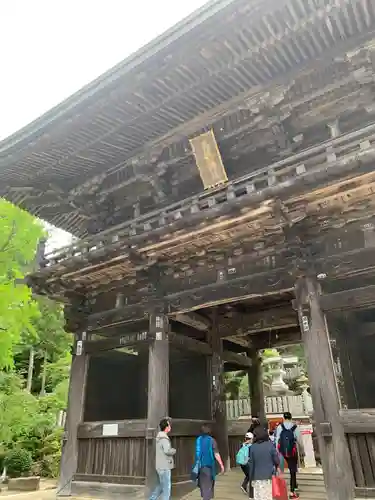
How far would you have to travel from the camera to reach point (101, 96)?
27.8ft

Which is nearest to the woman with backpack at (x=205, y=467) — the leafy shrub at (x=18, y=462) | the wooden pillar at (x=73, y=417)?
the wooden pillar at (x=73, y=417)

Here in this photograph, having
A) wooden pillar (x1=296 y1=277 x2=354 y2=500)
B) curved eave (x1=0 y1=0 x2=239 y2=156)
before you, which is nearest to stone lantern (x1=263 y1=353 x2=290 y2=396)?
wooden pillar (x1=296 y1=277 x2=354 y2=500)

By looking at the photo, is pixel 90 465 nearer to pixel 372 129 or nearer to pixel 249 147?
pixel 249 147

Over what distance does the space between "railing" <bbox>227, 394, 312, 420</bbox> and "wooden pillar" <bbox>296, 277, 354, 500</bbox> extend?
23.4 ft

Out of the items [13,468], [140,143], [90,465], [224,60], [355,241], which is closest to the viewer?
[355,241]

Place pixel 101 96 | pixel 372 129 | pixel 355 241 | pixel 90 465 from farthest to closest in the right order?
pixel 90 465, pixel 101 96, pixel 355 241, pixel 372 129

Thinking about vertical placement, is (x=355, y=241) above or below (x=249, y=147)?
below

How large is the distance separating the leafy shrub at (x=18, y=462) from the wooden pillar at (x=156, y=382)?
438 inches

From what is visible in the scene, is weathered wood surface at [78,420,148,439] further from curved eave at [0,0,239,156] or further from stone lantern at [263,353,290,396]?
stone lantern at [263,353,290,396]

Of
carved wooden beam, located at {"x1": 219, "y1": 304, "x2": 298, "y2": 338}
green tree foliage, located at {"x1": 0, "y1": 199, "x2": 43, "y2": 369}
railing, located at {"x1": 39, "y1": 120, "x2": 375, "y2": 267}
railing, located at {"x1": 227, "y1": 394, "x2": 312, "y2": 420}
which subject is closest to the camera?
railing, located at {"x1": 39, "y1": 120, "x2": 375, "y2": 267}

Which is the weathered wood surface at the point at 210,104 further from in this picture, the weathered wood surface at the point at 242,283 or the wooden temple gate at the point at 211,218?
the weathered wood surface at the point at 242,283

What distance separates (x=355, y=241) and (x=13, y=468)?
54.2 ft

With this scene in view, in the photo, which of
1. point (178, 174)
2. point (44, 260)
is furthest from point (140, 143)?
point (44, 260)

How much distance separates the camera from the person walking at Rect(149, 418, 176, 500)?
7.10m
